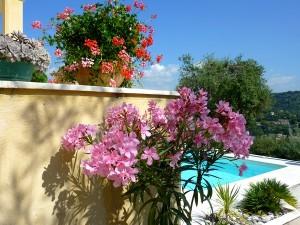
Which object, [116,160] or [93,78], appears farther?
[93,78]

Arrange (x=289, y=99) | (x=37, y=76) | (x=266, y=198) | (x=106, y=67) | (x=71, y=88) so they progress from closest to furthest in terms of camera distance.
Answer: (x=71, y=88), (x=37, y=76), (x=106, y=67), (x=266, y=198), (x=289, y=99)

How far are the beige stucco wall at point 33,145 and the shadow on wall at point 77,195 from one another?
10 millimetres

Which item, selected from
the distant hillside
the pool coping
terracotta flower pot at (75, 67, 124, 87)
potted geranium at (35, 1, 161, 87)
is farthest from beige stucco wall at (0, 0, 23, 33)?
the distant hillside

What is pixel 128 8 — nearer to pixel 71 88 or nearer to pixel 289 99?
pixel 71 88

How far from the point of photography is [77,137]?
8.32ft

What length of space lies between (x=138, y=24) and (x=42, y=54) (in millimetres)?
1799

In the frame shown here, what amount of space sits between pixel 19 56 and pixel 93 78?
145 cm

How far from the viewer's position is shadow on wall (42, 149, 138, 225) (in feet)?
8.35

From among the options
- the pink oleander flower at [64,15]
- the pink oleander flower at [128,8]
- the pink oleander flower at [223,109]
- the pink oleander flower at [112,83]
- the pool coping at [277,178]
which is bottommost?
the pool coping at [277,178]

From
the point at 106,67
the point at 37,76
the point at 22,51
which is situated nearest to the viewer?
the point at 22,51

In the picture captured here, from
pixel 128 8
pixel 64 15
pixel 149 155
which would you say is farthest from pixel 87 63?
pixel 149 155

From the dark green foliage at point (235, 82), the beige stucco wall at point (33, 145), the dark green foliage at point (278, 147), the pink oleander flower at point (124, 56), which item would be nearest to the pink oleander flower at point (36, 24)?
the pink oleander flower at point (124, 56)

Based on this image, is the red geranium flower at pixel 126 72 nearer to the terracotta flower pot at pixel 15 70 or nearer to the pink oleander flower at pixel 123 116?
the pink oleander flower at pixel 123 116

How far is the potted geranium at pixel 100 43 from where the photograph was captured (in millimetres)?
3736
